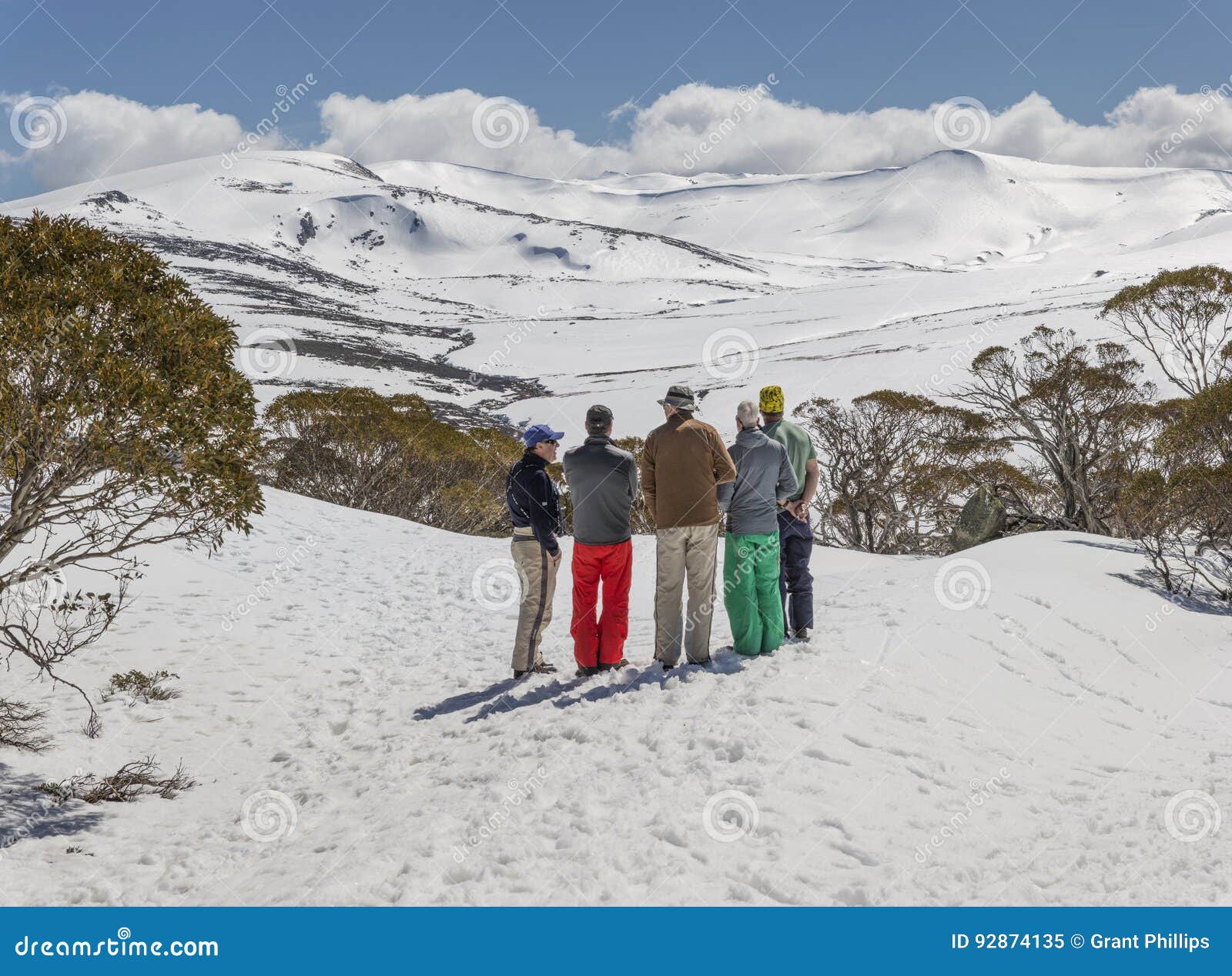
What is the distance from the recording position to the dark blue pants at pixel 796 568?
24.8ft

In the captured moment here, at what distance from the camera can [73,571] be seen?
11.0 m

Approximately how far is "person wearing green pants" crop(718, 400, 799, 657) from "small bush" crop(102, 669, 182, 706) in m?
5.80

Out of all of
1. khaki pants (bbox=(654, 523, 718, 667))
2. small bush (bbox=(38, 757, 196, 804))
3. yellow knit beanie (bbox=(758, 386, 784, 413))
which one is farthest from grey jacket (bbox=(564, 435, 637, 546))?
small bush (bbox=(38, 757, 196, 804))

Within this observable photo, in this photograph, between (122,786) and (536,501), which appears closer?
(122,786)

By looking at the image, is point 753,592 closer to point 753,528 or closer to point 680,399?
point 753,528

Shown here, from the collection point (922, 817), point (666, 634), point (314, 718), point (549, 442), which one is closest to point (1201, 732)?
point (922, 817)

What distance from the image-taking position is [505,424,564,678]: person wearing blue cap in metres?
6.97

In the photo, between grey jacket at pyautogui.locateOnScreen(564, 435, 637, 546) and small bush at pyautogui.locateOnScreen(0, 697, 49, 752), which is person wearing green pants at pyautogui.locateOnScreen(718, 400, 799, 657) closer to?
grey jacket at pyautogui.locateOnScreen(564, 435, 637, 546)

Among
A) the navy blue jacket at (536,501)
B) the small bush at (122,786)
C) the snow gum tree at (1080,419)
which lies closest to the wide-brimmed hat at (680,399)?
the navy blue jacket at (536,501)

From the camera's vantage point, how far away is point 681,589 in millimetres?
6887

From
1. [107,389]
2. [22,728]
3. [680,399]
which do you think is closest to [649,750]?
[680,399]

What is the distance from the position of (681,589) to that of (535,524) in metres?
1.46

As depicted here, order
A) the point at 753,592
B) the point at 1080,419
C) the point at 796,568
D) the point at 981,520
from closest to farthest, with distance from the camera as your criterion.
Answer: the point at 753,592 < the point at 796,568 < the point at 981,520 < the point at 1080,419

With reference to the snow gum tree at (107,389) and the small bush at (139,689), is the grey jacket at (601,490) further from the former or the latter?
the small bush at (139,689)
